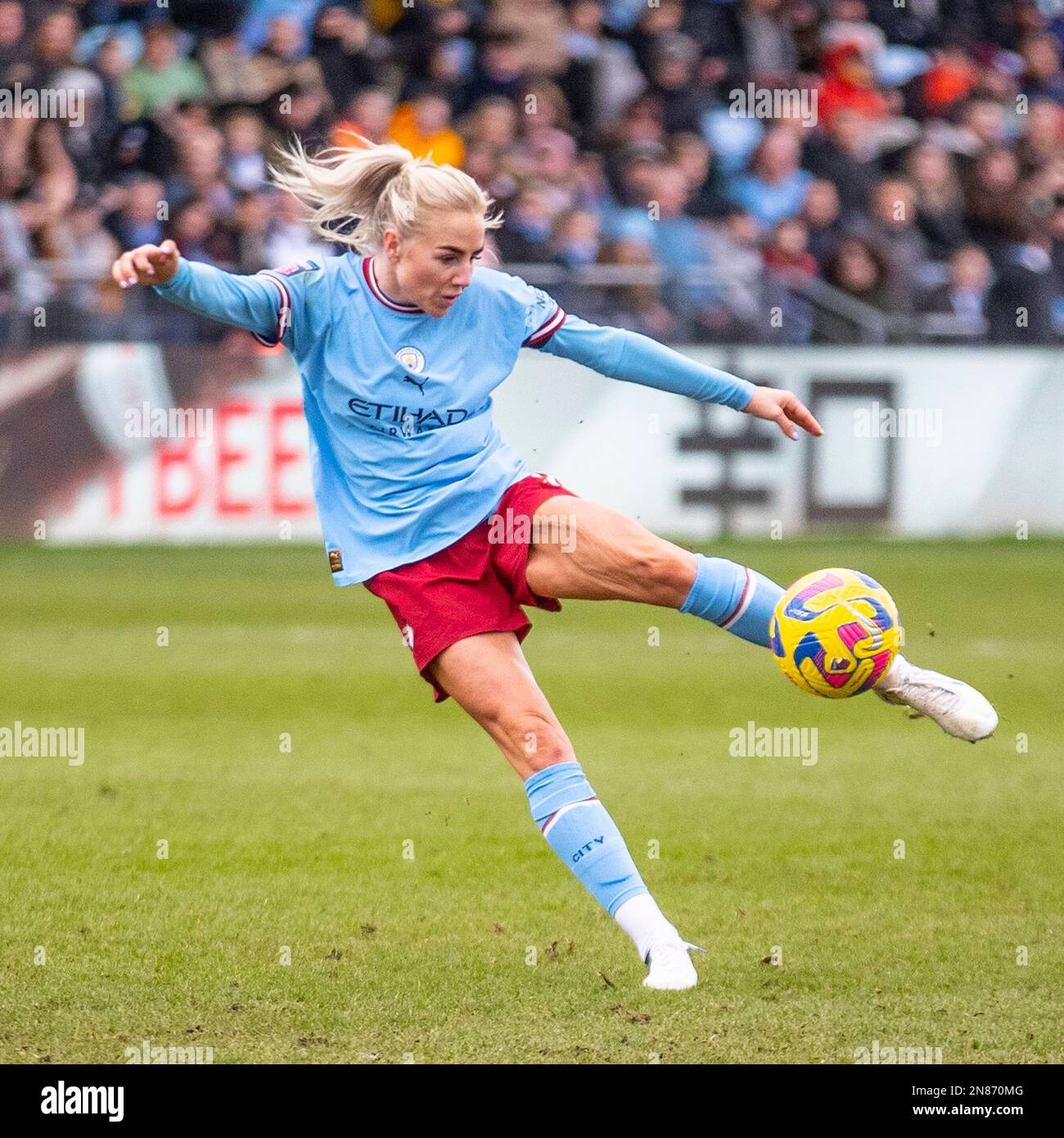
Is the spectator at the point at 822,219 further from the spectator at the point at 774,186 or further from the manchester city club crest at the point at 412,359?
the manchester city club crest at the point at 412,359

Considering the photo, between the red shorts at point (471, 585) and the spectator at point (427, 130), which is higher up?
the red shorts at point (471, 585)

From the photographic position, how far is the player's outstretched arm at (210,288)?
4441 mm

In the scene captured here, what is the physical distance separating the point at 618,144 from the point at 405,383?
11773 millimetres

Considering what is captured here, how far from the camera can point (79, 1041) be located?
4242mm

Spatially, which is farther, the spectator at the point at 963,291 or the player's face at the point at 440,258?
the spectator at the point at 963,291

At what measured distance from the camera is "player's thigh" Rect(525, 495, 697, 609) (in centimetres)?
477

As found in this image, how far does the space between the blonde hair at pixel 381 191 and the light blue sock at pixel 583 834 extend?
140cm

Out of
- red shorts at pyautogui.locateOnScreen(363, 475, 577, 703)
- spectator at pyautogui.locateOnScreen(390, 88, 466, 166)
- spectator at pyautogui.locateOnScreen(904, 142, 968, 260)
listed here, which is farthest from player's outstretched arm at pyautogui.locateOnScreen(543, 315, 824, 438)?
spectator at pyautogui.locateOnScreen(904, 142, 968, 260)

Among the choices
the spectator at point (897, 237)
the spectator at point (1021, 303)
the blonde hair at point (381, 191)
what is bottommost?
the spectator at point (1021, 303)

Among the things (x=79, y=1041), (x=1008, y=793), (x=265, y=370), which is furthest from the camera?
(x=265, y=370)

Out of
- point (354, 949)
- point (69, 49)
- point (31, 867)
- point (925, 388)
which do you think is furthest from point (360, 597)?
point (354, 949)

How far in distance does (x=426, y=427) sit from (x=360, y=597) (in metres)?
8.17

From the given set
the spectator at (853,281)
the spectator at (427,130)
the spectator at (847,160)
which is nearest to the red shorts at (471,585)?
the spectator at (853,281)

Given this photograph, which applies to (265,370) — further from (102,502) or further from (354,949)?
(354,949)
